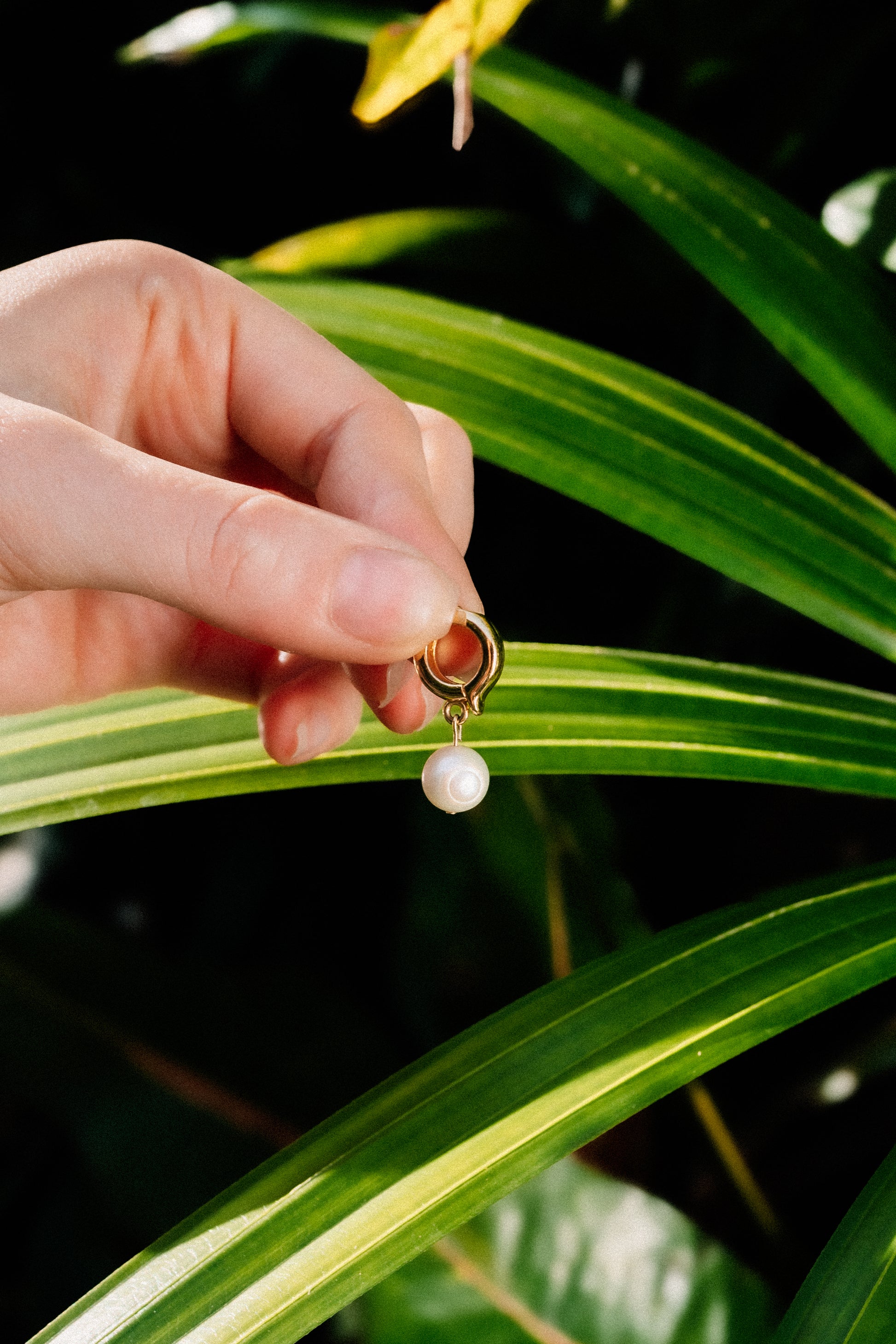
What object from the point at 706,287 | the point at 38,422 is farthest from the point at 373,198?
the point at 38,422

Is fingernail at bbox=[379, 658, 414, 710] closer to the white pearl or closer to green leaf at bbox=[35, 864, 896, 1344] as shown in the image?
the white pearl

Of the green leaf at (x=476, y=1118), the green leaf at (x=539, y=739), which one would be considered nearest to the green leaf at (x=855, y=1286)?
the green leaf at (x=476, y=1118)

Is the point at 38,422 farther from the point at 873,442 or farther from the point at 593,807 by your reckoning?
the point at 593,807

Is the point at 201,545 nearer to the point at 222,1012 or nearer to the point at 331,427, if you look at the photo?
the point at 331,427

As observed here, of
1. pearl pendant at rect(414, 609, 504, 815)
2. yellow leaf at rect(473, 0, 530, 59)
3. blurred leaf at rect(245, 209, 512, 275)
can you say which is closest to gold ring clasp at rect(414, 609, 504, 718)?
pearl pendant at rect(414, 609, 504, 815)

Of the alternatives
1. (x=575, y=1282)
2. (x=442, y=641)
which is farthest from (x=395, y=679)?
(x=575, y=1282)
